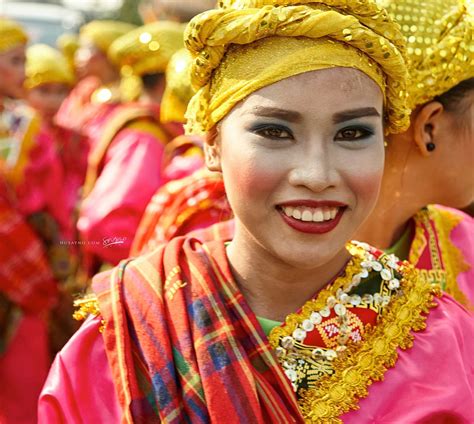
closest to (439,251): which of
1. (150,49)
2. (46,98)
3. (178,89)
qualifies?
(178,89)

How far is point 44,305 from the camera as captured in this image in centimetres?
554

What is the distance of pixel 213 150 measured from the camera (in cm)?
230

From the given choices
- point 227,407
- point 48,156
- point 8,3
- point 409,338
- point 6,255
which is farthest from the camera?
point 8,3

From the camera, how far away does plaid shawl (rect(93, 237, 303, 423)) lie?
2049 millimetres

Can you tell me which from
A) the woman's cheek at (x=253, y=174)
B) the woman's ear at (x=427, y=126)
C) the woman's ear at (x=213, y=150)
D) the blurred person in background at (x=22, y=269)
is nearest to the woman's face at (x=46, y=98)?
the blurred person in background at (x=22, y=269)

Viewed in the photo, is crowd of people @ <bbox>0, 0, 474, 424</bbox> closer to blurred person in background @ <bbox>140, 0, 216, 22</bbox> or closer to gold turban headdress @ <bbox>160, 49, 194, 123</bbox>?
gold turban headdress @ <bbox>160, 49, 194, 123</bbox>

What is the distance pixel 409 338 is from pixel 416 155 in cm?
80

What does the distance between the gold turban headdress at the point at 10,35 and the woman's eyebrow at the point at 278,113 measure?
437 centimetres

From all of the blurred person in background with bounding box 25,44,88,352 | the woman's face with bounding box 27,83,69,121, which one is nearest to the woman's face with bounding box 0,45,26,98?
the blurred person in background with bounding box 25,44,88,352

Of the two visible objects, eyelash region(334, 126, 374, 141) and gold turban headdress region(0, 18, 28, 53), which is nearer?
eyelash region(334, 126, 374, 141)

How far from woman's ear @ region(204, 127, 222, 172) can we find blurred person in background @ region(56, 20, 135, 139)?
21.2 ft

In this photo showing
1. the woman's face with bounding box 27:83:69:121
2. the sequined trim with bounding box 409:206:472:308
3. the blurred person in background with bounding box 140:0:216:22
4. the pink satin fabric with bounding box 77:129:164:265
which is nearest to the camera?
the sequined trim with bounding box 409:206:472:308

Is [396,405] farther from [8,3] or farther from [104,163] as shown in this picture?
[8,3]

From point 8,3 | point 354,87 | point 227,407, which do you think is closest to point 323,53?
point 354,87
